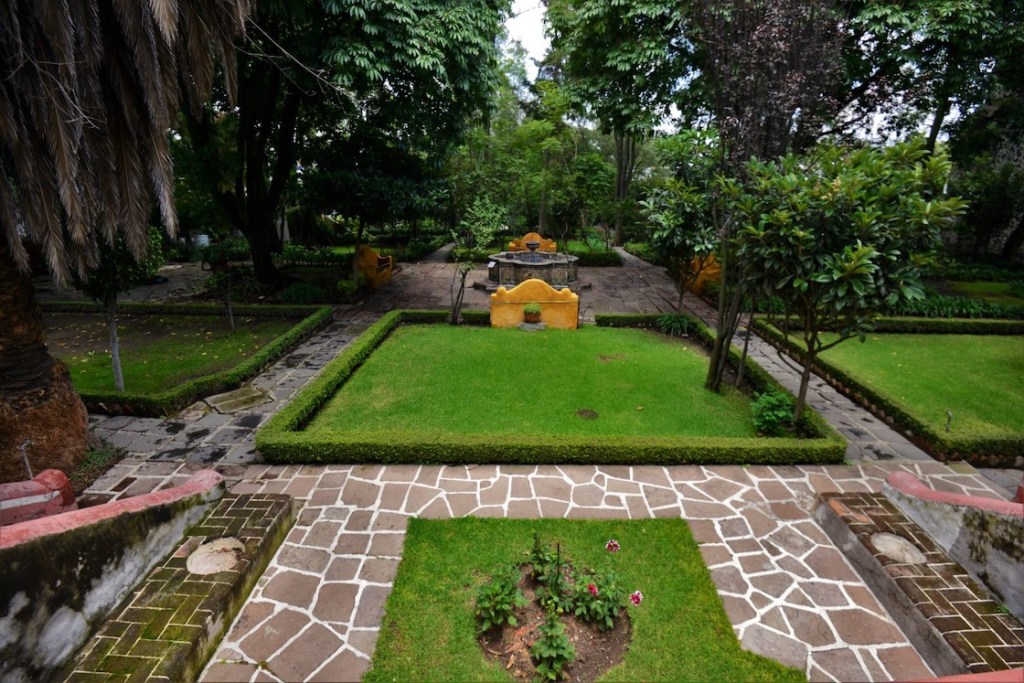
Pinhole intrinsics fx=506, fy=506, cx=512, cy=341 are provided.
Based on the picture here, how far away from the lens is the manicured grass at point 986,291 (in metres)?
14.2

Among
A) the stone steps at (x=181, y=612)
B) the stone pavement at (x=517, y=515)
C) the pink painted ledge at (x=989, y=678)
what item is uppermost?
the pink painted ledge at (x=989, y=678)

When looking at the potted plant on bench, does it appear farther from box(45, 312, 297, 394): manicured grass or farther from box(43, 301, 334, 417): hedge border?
box(45, 312, 297, 394): manicured grass

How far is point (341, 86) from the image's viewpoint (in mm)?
10016

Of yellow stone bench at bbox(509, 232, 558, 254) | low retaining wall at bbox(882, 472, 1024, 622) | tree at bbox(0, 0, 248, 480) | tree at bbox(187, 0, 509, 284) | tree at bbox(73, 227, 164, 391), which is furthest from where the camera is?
yellow stone bench at bbox(509, 232, 558, 254)

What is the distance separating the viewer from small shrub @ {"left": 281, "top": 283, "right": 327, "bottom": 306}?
1316 centimetres

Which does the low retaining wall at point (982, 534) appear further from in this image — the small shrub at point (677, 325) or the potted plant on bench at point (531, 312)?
the potted plant on bench at point (531, 312)

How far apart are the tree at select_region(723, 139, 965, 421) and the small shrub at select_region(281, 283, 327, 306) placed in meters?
10.6

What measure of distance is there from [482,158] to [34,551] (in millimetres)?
26455

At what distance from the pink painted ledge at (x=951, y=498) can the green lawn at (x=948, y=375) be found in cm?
196

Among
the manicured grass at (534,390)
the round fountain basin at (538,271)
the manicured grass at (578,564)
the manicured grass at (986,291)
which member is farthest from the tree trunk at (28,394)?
the manicured grass at (986,291)

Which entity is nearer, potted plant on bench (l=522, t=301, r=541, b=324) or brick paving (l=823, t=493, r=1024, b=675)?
brick paving (l=823, t=493, r=1024, b=675)

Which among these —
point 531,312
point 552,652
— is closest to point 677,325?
point 531,312

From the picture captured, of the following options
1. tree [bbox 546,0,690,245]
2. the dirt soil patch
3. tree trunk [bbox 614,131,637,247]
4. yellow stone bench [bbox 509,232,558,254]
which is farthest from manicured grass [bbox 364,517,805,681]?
tree trunk [bbox 614,131,637,247]

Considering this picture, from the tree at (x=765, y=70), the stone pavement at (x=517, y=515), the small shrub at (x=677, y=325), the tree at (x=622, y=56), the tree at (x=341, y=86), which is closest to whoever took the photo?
the stone pavement at (x=517, y=515)
